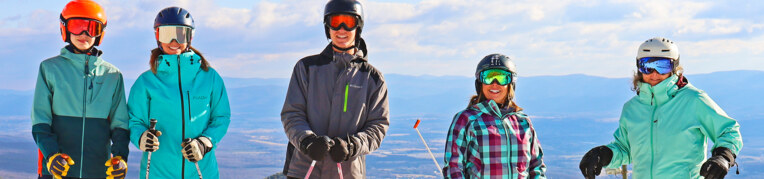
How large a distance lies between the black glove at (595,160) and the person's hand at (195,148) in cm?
346

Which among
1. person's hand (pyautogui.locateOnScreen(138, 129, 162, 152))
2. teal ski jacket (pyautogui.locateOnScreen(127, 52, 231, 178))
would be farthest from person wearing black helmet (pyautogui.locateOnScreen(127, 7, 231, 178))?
person's hand (pyautogui.locateOnScreen(138, 129, 162, 152))

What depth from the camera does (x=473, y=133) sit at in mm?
5789

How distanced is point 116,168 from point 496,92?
3.43 meters

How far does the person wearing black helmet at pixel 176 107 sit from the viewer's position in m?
6.46

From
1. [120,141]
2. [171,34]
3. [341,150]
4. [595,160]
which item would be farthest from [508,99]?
[120,141]

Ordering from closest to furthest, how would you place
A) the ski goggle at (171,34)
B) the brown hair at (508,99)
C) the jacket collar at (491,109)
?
1. the jacket collar at (491,109)
2. the brown hair at (508,99)
3. the ski goggle at (171,34)

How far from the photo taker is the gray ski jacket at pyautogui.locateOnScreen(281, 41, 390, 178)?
19.5 feet

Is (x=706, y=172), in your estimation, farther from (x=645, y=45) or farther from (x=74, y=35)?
(x=74, y=35)

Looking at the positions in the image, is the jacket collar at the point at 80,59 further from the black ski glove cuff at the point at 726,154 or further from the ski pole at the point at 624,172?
the black ski glove cuff at the point at 726,154

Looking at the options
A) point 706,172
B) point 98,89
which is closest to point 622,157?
point 706,172

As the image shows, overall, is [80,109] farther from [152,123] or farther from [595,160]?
[595,160]

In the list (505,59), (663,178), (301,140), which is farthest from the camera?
(663,178)

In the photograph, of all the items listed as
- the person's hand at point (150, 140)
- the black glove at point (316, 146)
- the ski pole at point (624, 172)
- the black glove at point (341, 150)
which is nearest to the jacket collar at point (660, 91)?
the ski pole at point (624, 172)

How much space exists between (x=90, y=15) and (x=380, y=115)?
2.97 metres
